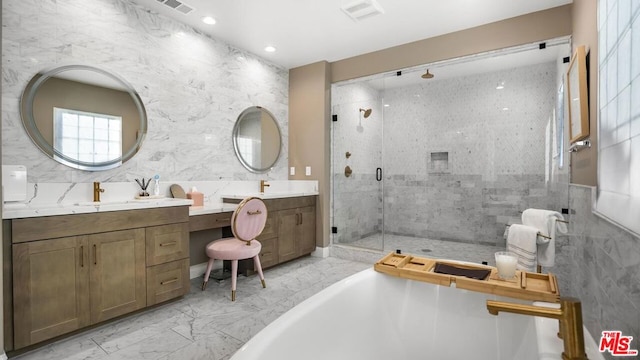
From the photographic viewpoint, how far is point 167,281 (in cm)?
256

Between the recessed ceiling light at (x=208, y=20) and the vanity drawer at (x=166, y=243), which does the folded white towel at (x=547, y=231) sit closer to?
the vanity drawer at (x=166, y=243)

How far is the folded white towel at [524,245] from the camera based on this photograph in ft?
8.29

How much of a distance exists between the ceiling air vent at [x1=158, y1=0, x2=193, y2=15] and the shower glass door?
2.02 metres

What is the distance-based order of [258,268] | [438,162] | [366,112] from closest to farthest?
[258,268]
[366,112]
[438,162]

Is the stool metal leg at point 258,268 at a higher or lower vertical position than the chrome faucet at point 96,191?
lower

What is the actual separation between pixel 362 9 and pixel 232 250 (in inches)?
99.6

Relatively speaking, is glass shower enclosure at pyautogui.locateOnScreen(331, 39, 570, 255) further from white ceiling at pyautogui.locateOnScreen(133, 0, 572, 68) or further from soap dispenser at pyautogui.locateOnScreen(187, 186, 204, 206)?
soap dispenser at pyautogui.locateOnScreen(187, 186, 204, 206)

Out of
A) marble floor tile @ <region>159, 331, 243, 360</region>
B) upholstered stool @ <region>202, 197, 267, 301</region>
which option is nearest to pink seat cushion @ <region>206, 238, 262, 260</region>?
upholstered stool @ <region>202, 197, 267, 301</region>

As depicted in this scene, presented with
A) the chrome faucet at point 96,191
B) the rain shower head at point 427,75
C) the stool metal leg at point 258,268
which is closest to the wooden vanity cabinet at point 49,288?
the chrome faucet at point 96,191

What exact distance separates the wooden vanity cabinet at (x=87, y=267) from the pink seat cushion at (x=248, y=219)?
453 mm

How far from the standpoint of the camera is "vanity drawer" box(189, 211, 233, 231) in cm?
287

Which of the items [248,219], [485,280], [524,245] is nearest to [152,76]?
[248,219]

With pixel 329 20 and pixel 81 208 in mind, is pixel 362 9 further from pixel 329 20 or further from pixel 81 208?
pixel 81 208

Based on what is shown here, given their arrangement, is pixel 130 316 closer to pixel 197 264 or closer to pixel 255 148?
pixel 197 264
